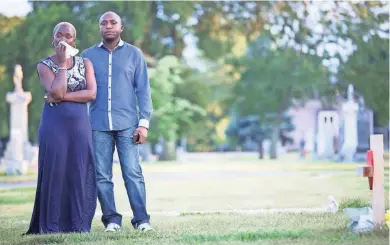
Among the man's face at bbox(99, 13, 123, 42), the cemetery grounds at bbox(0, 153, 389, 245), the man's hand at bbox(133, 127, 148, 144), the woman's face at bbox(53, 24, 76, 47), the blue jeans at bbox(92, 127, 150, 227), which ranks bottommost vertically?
the cemetery grounds at bbox(0, 153, 389, 245)

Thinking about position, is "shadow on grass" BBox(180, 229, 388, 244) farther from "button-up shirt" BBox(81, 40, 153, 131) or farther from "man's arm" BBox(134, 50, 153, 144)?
"button-up shirt" BBox(81, 40, 153, 131)

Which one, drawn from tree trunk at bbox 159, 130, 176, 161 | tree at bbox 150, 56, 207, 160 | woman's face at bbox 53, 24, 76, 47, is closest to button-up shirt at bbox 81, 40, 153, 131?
woman's face at bbox 53, 24, 76, 47

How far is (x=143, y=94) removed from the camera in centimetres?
440

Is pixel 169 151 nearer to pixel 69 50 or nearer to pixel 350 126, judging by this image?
pixel 350 126

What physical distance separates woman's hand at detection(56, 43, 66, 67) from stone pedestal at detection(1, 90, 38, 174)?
444cm

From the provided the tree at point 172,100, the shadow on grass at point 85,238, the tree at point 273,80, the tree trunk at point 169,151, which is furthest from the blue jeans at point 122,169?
the tree trunk at point 169,151

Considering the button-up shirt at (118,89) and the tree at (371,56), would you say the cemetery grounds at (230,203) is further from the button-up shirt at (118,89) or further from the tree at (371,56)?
the tree at (371,56)

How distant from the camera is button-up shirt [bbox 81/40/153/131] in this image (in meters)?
4.37

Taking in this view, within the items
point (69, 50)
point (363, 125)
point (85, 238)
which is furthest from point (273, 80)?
point (85, 238)

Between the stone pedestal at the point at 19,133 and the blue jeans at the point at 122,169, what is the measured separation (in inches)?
169

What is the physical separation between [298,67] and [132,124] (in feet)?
17.6

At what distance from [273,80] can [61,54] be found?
6.51 metres

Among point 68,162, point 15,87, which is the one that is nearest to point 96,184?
point 68,162

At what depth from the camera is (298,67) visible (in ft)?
31.3
